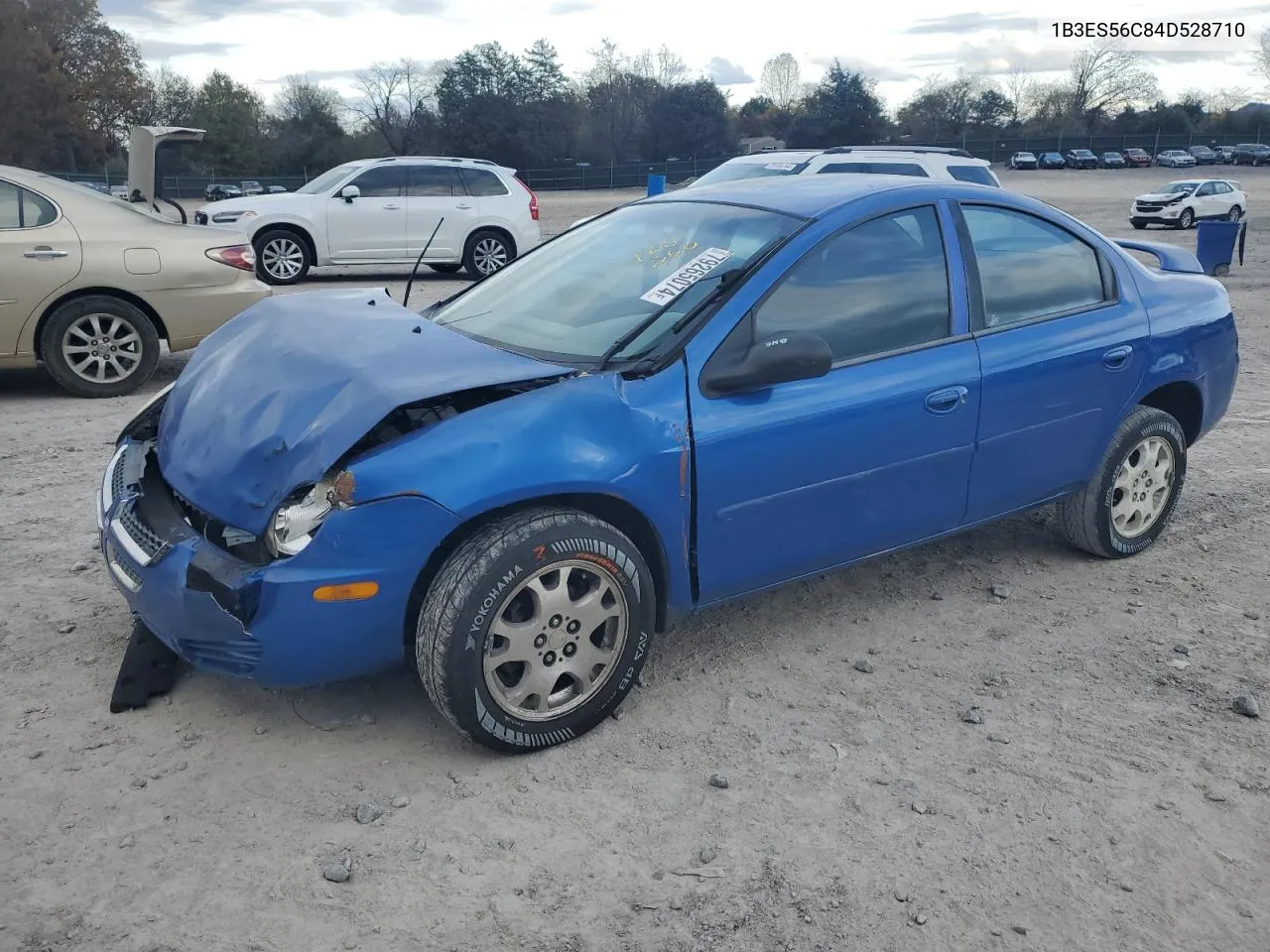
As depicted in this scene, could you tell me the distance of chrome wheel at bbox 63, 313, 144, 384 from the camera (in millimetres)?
7238

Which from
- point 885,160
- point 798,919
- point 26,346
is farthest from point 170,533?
point 885,160

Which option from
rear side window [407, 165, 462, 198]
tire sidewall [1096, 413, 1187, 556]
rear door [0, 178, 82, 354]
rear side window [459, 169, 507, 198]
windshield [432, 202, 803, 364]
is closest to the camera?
windshield [432, 202, 803, 364]

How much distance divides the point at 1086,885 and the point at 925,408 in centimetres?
164

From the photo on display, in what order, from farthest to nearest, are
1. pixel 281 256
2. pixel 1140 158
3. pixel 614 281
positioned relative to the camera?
pixel 1140 158
pixel 281 256
pixel 614 281

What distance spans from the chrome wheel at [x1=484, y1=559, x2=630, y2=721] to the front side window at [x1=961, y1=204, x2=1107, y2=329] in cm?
184

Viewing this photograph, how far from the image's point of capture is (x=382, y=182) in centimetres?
→ 1458

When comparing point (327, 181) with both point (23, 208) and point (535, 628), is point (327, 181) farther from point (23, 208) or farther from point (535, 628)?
point (535, 628)

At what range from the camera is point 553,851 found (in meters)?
2.85

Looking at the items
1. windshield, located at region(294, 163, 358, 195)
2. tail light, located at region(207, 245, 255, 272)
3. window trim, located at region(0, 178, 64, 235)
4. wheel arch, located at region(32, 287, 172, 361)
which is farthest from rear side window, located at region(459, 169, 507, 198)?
window trim, located at region(0, 178, 64, 235)

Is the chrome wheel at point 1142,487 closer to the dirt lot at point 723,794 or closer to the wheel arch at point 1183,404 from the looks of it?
the wheel arch at point 1183,404

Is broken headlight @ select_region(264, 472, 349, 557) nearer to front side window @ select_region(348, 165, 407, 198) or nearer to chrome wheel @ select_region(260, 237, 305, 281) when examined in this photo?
chrome wheel @ select_region(260, 237, 305, 281)

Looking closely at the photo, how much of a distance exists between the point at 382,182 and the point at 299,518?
1248cm

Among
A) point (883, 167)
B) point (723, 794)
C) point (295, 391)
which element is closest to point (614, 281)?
point (295, 391)

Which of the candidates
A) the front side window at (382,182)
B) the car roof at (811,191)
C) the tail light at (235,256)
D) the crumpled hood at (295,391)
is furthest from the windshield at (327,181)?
the crumpled hood at (295,391)
